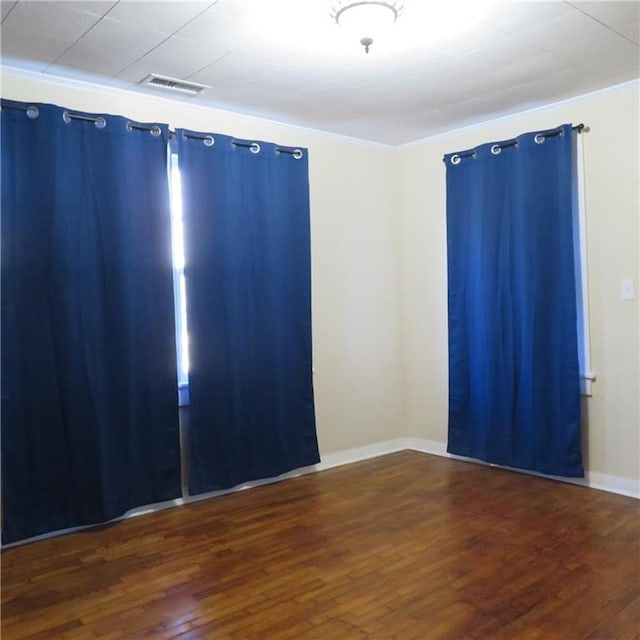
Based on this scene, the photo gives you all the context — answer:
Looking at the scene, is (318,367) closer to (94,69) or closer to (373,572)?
(373,572)

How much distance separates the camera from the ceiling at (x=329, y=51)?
97.2 inches

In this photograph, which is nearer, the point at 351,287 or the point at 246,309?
the point at 246,309

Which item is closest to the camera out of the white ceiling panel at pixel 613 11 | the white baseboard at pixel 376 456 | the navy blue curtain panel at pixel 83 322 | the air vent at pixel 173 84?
the white ceiling panel at pixel 613 11

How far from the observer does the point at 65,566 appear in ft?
9.06

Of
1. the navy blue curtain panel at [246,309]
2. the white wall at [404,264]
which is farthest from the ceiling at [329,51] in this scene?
the navy blue curtain panel at [246,309]

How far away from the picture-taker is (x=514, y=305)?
3949mm

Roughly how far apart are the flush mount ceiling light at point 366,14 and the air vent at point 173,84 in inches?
46.5

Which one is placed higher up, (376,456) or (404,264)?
(404,264)

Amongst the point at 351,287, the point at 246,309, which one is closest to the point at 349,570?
the point at 246,309

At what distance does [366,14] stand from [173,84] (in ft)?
4.67

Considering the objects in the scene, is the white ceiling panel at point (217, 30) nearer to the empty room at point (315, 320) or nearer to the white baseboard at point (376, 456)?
the empty room at point (315, 320)

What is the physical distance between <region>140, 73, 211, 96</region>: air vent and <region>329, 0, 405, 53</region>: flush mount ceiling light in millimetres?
1181

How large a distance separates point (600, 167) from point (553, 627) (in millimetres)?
2688

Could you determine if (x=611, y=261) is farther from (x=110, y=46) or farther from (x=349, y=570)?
(x=110, y=46)
